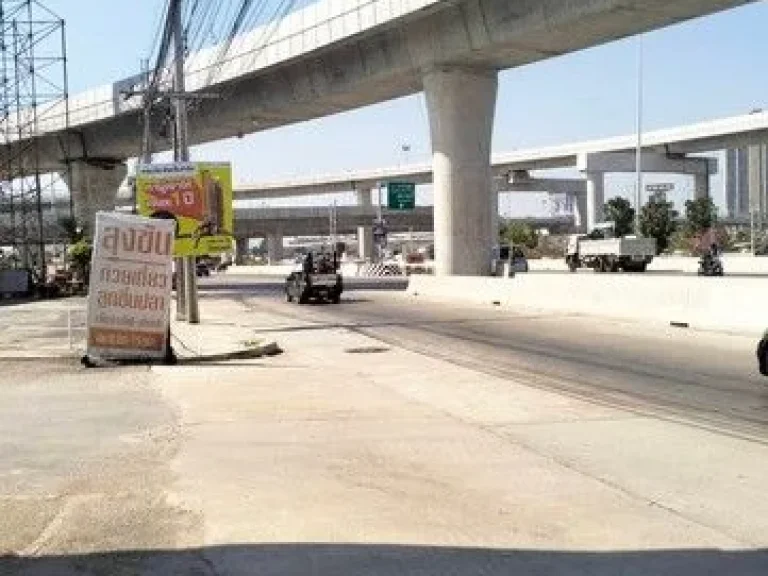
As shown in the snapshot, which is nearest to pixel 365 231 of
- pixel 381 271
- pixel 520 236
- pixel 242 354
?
pixel 520 236

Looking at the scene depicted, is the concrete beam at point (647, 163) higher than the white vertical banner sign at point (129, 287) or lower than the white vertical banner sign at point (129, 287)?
higher

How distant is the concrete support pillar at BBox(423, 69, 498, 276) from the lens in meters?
37.7

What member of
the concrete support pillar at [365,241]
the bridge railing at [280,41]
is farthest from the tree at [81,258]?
the concrete support pillar at [365,241]

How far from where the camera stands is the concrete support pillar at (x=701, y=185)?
100000 millimetres

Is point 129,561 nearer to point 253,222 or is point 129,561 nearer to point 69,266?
point 69,266

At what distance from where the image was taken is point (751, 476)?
8602mm

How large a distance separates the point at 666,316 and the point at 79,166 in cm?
Result: 4606

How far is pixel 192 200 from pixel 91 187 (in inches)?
1541

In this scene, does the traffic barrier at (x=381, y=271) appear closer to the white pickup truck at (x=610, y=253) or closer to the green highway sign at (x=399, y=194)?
the green highway sign at (x=399, y=194)

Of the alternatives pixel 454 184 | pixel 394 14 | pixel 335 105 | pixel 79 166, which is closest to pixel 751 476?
pixel 394 14

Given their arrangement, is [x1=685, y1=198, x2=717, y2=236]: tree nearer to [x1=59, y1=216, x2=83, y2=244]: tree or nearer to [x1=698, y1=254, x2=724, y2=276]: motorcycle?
[x1=698, y1=254, x2=724, y2=276]: motorcycle

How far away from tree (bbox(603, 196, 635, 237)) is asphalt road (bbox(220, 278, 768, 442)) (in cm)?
7387

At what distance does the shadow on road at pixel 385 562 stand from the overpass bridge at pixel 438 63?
24185 millimetres

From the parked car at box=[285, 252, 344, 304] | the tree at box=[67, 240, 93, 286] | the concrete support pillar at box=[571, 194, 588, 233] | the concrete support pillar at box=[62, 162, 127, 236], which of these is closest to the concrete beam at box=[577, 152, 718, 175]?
the concrete support pillar at box=[571, 194, 588, 233]
